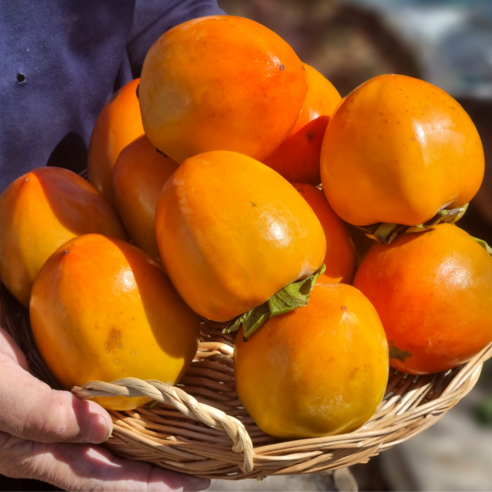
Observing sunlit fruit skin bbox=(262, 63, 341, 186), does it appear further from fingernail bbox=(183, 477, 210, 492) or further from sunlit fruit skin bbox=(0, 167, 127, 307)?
fingernail bbox=(183, 477, 210, 492)

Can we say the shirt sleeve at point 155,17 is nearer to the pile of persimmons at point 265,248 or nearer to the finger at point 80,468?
the pile of persimmons at point 265,248

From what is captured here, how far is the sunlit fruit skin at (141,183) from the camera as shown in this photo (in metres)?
1.09

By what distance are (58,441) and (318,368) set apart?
471 millimetres

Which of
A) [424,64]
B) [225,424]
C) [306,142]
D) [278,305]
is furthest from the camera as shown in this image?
[424,64]

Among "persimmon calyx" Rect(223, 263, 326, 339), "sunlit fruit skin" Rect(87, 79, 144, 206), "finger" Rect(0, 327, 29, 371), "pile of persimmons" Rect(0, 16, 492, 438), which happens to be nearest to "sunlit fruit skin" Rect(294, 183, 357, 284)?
"pile of persimmons" Rect(0, 16, 492, 438)

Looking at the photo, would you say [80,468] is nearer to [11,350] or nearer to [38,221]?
[11,350]

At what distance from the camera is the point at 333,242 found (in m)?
1.09

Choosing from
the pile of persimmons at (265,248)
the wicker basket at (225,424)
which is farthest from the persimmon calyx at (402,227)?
the wicker basket at (225,424)

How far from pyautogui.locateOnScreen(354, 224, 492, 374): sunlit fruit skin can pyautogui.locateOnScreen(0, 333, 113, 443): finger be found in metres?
0.55

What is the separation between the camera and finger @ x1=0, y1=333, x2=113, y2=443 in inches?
35.2

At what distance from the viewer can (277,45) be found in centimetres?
101

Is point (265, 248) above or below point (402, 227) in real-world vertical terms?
above

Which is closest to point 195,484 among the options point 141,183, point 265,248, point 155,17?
point 265,248

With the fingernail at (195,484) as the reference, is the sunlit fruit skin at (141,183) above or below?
above
